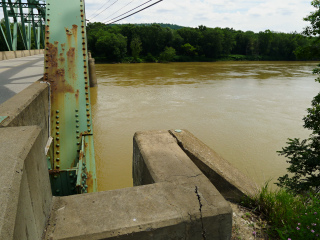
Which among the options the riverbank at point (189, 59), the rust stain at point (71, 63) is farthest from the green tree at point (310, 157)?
the riverbank at point (189, 59)

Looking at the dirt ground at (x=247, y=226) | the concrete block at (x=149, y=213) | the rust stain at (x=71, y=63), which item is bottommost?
the dirt ground at (x=247, y=226)

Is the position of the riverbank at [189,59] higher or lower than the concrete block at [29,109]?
higher

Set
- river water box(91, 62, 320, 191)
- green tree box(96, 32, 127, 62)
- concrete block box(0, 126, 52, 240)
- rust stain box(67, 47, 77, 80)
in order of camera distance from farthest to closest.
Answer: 1. green tree box(96, 32, 127, 62)
2. river water box(91, 62, 320, 191)
3. rust stain box(67, 47, 77, 80)
4. concrete block box(0, 126, 52, 240)

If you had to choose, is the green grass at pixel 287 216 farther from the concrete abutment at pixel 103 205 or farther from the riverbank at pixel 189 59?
the riverbank at pixel 189 59

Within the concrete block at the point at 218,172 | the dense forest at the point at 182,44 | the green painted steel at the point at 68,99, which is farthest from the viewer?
the dense forest at the point at 182,44

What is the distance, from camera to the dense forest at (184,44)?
175ft

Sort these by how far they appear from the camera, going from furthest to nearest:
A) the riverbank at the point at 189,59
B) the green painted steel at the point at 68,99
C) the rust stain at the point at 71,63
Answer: the riverbank at the point at 189,59, the rust stain at the point at 71,63, the green painted steel at the point at 68,99

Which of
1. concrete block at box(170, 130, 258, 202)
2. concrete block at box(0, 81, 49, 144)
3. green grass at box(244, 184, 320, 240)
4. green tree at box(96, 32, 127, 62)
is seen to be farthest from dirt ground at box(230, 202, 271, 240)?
green tree at box(96, 32, 127, 62)

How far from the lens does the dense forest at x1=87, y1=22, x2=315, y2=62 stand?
53219 mm

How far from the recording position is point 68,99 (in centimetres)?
314

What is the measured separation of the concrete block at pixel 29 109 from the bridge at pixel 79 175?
11mm

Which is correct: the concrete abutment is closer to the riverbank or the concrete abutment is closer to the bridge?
the bridge

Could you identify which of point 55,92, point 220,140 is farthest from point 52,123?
point 220,140

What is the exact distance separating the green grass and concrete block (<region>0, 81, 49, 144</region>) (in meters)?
2.31
